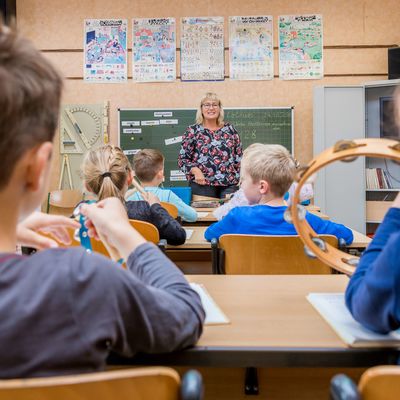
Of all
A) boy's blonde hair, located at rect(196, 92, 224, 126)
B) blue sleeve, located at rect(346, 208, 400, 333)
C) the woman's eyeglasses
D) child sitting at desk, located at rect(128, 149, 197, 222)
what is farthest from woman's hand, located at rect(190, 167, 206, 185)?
blue sleeve, located at rect(346, 208, 400, 333)

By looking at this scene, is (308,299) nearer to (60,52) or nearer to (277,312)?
(277,312)

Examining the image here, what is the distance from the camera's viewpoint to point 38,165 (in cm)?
70

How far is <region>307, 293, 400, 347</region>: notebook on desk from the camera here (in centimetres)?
85

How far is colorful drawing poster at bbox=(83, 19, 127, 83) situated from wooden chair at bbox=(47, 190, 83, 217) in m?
1.68

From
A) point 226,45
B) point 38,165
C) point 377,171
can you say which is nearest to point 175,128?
point 226,45

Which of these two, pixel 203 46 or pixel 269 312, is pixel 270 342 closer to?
pixel 269 312

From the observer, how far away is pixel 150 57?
6102 mm

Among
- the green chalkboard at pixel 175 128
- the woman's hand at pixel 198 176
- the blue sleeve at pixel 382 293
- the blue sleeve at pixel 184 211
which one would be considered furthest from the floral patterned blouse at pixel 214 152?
the blue sleeve at pixel 382 293

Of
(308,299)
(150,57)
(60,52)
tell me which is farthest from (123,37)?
(308,299)

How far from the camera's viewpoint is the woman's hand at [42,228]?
1.10 metres

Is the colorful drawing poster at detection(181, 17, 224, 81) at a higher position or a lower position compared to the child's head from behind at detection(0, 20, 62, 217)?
higher

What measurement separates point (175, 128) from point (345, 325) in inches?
206

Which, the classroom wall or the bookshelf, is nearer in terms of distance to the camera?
the bookshelf

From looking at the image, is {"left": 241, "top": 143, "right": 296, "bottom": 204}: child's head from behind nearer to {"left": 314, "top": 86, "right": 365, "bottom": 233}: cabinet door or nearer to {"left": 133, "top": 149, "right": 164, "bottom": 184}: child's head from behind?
{"left": 133, "top": 149, "right": 164, "bottom": 184}: child's head from behind
